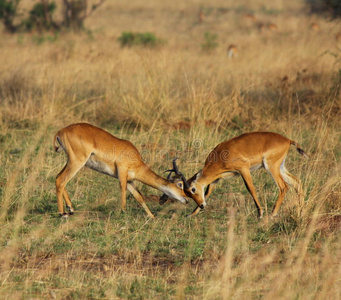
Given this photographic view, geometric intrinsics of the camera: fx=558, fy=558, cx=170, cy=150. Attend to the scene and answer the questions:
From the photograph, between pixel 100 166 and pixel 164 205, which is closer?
pixel 100 166

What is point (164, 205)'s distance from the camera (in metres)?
6.93

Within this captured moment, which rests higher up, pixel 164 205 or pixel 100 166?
pixel 100 166

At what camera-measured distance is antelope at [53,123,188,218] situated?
6344mm

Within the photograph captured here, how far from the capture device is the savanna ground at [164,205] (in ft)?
14.8

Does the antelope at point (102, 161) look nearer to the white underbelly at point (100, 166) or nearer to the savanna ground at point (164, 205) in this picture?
the white underbelly at point (100, 166)

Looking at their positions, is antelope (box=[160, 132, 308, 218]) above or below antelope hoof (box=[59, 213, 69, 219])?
above

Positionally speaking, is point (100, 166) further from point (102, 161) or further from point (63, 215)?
point (63, 215)

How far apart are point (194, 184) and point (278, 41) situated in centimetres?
1470

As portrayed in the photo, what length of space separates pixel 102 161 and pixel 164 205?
3.20 feet

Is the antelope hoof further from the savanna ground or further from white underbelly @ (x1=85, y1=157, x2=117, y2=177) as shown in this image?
white underbelly @ (x1=85, y1=157, x2=117, y2=177)

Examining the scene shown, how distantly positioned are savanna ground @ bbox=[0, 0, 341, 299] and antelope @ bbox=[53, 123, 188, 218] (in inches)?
9.6

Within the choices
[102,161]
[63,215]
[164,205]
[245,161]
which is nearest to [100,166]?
[102,161]

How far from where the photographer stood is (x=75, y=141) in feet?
Result: 20.8

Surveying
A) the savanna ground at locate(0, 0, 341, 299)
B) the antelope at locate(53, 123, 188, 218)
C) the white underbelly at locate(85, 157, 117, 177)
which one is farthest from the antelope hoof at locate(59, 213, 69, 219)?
the white underbelly at locate(85, 157, 117, 177)
